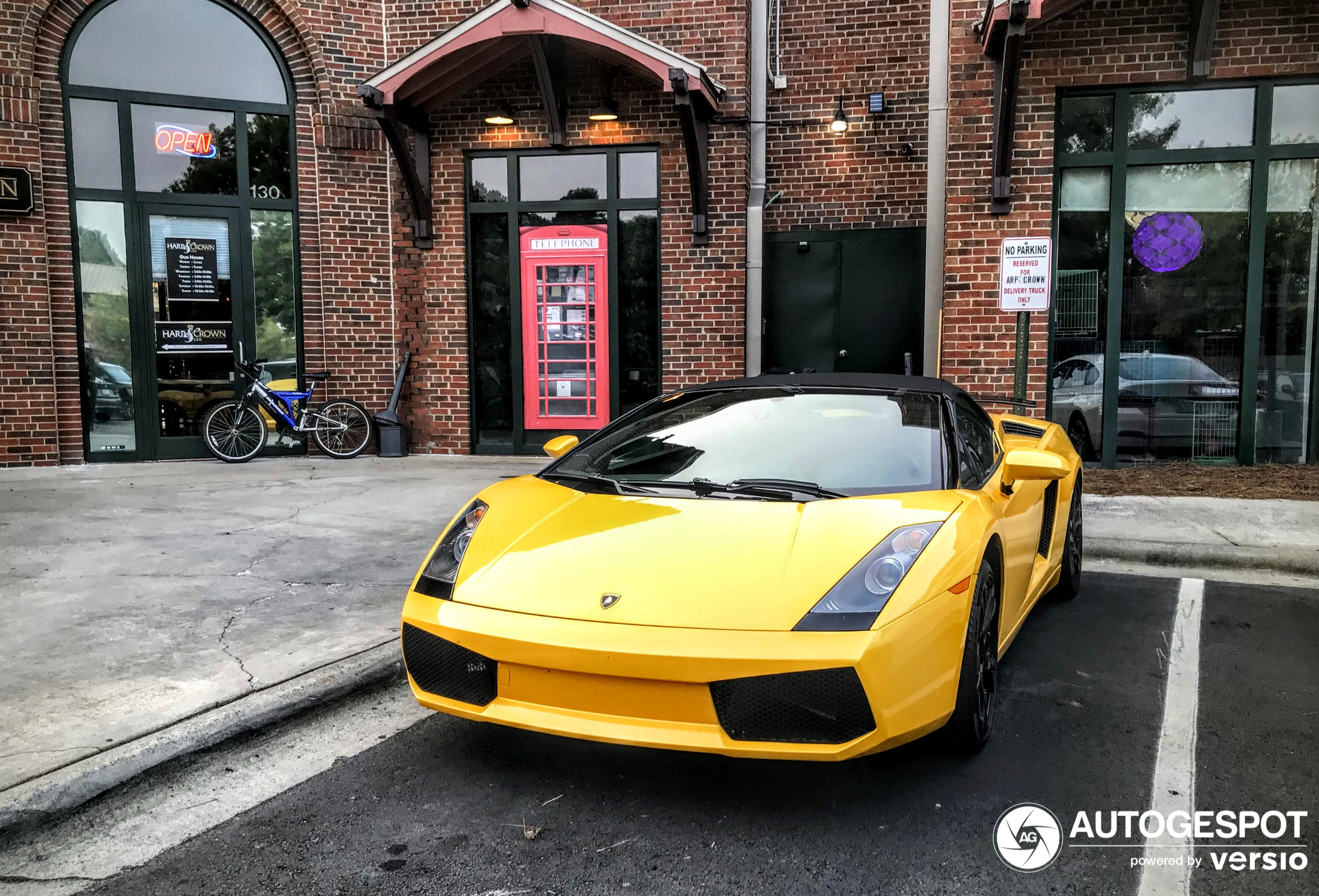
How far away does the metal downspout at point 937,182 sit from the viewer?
9383 mm

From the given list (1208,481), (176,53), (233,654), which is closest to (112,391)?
(176,53)

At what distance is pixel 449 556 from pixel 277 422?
8.65 m

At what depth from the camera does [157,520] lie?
278 inches

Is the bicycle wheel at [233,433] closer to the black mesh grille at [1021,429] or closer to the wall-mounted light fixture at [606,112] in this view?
the wall-mounted light fixture at [606,112]

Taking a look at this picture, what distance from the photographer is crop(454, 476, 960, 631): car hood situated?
278cm

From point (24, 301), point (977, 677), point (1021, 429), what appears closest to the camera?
point (977, 677)

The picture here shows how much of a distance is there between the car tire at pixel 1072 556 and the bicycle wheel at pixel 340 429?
812 centimetres

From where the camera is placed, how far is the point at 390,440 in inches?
441

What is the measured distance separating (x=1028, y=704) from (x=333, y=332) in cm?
941

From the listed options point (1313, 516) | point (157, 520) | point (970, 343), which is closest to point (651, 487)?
point (157, 520)

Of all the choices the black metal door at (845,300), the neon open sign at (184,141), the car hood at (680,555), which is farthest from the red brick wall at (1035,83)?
the neon open sign at (184,141)

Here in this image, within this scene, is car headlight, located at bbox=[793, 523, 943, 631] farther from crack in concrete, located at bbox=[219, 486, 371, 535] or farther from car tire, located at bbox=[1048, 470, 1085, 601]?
crack in concrete, located at bbox=[219, 486, 371, 535]

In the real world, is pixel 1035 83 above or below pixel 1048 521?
above

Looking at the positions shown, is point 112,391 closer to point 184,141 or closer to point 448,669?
point 184,141
